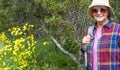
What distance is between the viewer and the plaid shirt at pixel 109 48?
3.12 metres

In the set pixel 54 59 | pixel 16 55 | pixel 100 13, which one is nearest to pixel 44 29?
pixel 16 55

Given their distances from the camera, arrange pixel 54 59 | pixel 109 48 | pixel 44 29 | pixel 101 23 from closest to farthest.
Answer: pixel 109 48 < pixel 101 23 < pixel 44 29 < pixel 54 59

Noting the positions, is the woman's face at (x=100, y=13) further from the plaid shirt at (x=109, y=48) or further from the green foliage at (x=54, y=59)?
the green foliage at (x=54, y=59)

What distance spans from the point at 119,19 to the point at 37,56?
2180 mm

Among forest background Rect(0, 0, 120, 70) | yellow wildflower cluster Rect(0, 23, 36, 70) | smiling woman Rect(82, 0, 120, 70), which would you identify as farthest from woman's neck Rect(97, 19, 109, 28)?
yellow wildflower cluster Rect(0, 23, 36, 70)

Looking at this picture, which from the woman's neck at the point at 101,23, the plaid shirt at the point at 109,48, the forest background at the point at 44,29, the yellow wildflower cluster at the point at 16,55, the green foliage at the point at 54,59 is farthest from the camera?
the green foliage at the point at 54,59

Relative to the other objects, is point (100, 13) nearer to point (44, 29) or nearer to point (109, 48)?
point (109, 48)

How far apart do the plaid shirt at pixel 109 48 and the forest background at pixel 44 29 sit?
1236 millimetres

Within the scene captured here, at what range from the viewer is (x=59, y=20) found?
16.5 ft

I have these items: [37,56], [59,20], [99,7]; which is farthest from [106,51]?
[37,56]

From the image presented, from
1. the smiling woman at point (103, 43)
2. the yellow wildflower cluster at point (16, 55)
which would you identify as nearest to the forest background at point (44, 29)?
the yellow wildflower cluster at point (16, 55)

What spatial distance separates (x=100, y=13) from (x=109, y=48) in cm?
32

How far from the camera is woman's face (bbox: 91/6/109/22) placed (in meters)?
3.24

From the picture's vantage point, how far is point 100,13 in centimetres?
325
